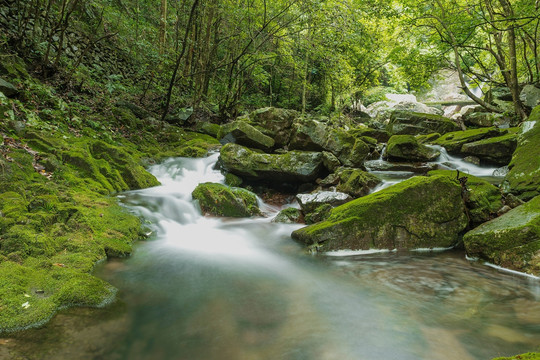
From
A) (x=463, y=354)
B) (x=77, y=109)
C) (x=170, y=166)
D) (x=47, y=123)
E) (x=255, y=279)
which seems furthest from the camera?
(x=170, y=166)

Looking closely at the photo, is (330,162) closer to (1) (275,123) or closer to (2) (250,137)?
(2) (250,137)

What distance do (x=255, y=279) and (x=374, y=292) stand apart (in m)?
1.53

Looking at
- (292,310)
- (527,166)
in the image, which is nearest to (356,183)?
(527,166)

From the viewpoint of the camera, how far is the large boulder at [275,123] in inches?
442

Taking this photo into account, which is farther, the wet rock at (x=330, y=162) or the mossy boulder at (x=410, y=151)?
the mossy boulder at (x=410, y=151)

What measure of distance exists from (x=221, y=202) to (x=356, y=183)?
134 inches

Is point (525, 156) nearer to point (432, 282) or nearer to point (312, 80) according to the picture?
point (432, 282)

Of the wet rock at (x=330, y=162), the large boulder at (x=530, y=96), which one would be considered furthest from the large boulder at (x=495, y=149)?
the wet rock at (x=330, y=162)

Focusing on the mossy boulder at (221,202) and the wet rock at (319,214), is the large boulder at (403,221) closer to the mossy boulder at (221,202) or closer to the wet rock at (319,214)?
the wet rock at (319,214)

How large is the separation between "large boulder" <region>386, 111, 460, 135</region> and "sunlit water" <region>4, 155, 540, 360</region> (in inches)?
420

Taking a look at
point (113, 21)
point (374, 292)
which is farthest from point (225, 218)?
point (113, 21)

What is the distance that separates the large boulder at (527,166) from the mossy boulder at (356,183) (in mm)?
2769

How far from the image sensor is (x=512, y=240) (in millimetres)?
4219

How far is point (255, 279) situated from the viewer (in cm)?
416
